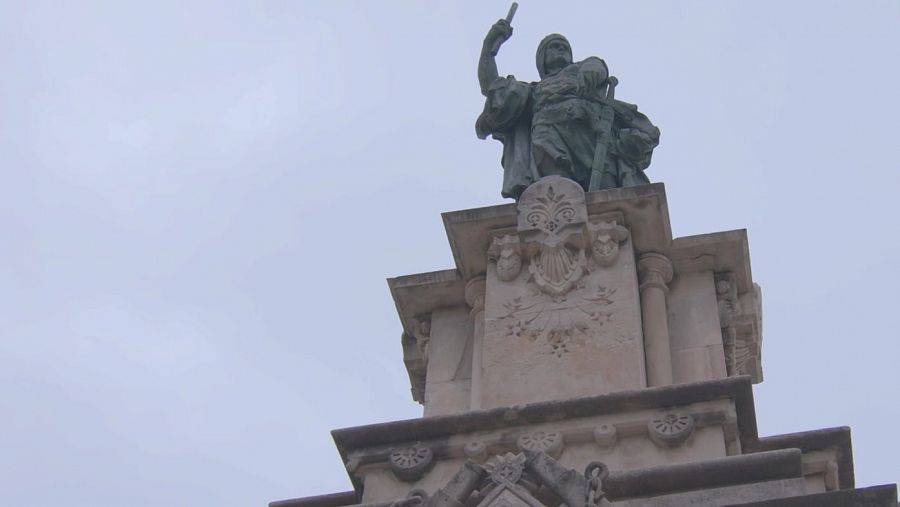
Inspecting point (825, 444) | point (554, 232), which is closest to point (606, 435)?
point (825, 444)

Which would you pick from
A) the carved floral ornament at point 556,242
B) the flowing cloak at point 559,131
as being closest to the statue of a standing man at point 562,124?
the flowing cloak at point 559,131

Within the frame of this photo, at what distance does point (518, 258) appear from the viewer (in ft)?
42.8

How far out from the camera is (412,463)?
444 inches

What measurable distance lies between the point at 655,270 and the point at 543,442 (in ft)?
7.86

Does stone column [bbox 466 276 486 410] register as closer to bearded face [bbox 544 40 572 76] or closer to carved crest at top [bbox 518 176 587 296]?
carved crest at top [bbox 518 176 587 296]

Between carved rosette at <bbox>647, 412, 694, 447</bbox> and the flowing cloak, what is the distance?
344 centimetres


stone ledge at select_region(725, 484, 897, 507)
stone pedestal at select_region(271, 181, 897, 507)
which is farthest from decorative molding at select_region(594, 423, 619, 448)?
stone ledge at select_region(725, 484, 897, 507)

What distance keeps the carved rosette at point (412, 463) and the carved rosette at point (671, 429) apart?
1.53 meters

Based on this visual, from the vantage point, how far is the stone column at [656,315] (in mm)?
12062

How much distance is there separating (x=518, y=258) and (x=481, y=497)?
10.8 feet

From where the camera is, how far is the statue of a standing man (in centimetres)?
1421

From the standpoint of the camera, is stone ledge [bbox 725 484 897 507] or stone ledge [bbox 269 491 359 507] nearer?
stone ledge [bbox 725 484 897 507]

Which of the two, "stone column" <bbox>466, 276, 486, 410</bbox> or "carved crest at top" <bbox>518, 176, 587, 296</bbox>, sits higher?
"carved crest at top" <bbox>518, 176, 587, 296</bbox>

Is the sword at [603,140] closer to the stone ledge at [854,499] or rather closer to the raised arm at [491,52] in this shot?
the raised arm at [491,52]
